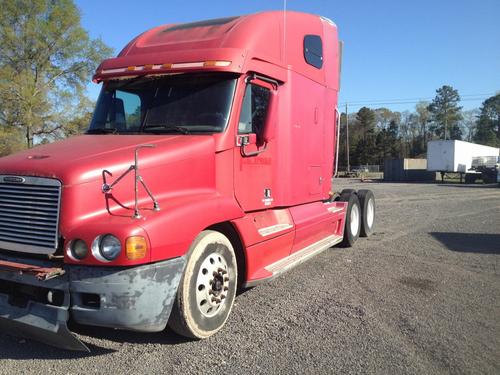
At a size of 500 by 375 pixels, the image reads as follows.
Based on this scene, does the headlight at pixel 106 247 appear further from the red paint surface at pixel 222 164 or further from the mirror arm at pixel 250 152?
the mirror arm at pixel 250 152

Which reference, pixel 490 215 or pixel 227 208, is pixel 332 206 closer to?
pixel 227 208

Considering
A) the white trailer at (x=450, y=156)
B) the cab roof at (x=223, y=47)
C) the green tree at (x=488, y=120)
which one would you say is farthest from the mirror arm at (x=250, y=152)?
the green tree at (x=488, y=120)

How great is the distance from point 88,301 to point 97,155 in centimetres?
127

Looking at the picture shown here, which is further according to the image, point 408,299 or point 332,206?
point 332,206

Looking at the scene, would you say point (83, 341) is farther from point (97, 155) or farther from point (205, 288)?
point (97, 155)

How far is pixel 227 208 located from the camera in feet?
15.5

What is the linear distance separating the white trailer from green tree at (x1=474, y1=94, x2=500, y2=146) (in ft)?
214

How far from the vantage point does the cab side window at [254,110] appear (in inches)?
207

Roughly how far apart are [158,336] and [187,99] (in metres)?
2.47

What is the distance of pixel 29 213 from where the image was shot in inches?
153

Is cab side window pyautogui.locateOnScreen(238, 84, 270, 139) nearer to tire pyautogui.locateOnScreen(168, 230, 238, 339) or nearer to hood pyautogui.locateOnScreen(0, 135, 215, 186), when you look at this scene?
hood pyautogui.locateOnScreen(0, 135, 215, 186)

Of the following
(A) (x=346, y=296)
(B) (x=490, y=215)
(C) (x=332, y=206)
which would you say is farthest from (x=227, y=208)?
(B) (x=490, y=215)

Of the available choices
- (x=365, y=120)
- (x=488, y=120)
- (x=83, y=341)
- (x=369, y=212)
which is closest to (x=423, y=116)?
(x=488, y=120)

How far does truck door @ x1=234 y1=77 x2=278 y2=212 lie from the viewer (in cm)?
520
